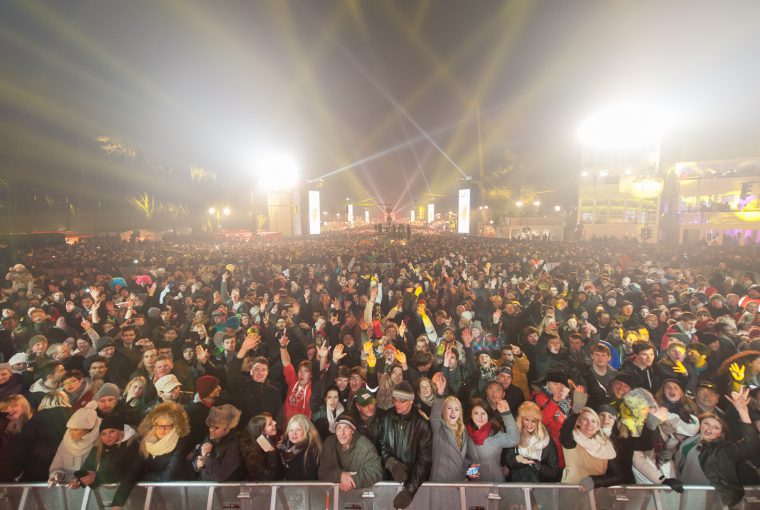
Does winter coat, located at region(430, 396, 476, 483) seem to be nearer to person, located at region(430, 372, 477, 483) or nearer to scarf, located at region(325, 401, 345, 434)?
person, located at region(430, 372, 477, 483)

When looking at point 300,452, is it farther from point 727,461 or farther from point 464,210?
point 464,210

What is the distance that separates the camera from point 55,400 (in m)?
3.86

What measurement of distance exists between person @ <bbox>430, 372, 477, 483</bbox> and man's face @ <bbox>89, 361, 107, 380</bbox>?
4.26 m

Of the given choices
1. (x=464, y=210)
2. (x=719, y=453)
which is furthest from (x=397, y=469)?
(x=464, y=210)

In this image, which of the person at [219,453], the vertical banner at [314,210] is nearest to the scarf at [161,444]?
the person at [219,453]

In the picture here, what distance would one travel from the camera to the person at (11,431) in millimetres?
3322

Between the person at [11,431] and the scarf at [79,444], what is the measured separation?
1.66 ft

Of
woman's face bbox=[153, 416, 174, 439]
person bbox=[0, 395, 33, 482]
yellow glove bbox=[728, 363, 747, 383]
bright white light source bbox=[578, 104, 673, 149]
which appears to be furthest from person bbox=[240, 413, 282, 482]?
bright white light source bbox=[578, 104, 673, 149]

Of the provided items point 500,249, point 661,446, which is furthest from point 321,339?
point 500,249

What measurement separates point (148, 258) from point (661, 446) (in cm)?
1589

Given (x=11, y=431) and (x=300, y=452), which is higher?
(x=11, y=431)

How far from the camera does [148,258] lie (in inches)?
541

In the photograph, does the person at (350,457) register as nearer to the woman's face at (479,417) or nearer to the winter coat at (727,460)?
the woman's face at (479,417)

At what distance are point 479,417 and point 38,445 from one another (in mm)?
4386
